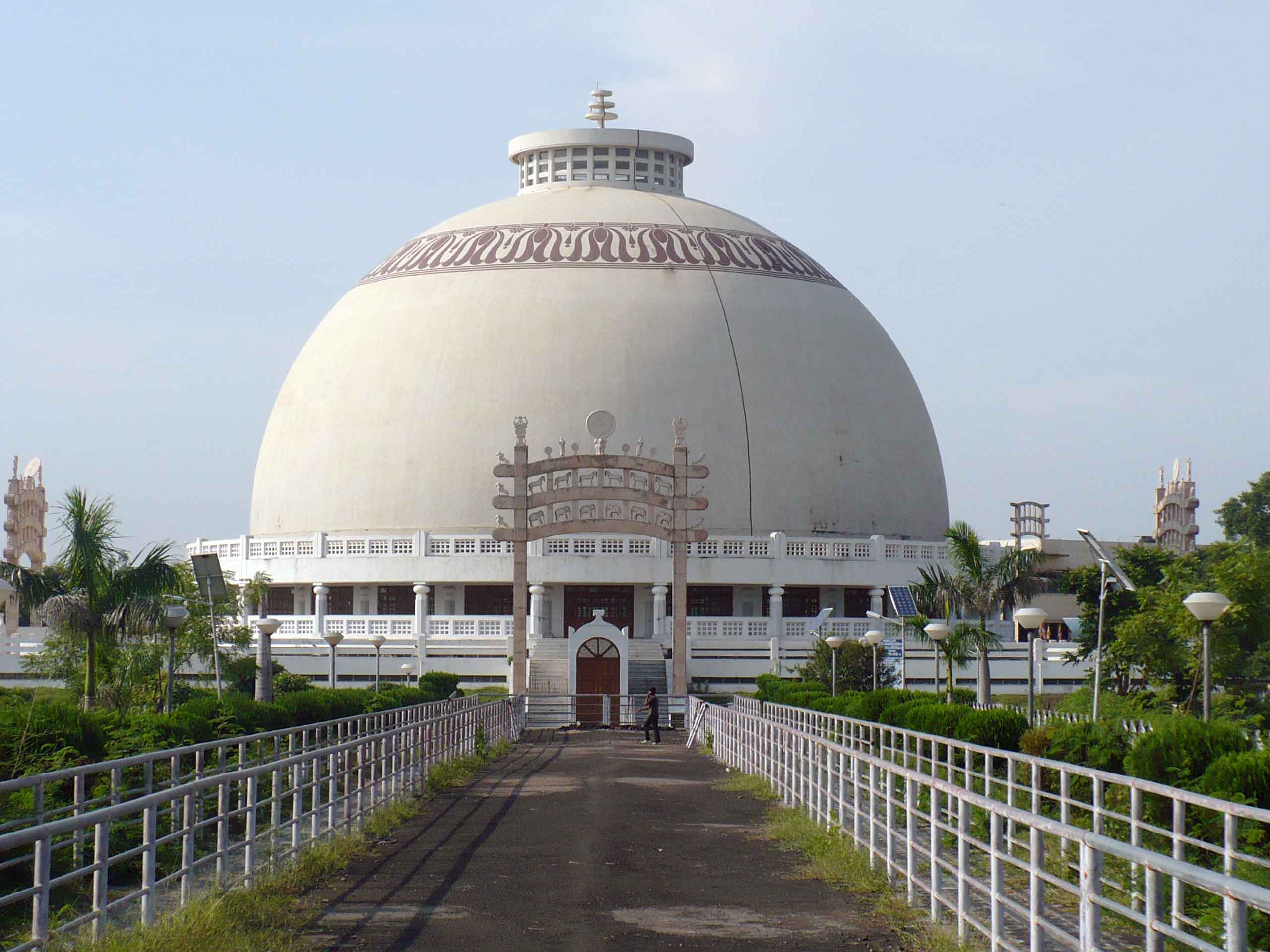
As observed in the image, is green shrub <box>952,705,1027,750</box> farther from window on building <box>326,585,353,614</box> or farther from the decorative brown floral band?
the decorative brown floral band

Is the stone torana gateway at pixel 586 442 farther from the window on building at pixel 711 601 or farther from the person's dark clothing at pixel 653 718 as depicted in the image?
the person's dark clothing at pixel 653 718

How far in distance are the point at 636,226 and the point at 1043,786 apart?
4301 cm

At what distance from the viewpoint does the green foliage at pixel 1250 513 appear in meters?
76.9

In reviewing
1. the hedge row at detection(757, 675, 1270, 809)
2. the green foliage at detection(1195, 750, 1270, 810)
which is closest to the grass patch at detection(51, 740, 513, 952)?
the green foliage at detection(1195, 750, 1270, 810)

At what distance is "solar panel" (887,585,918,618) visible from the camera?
4141cm

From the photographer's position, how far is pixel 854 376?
57938 mm

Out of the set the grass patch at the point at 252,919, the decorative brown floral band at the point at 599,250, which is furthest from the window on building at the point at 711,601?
the grass patch at the point at 252,919

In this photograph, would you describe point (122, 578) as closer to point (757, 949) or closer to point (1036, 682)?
point (757, 949)

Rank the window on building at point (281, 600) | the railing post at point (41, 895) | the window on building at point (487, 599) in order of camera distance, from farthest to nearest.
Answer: the window on building at point (281, 600), the window on building at point (487, 599), the railing post at point (41, 895)

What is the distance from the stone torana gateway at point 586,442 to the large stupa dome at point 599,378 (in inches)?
3.1

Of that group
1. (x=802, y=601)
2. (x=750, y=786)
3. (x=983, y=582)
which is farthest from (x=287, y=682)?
(x=750, y=786)

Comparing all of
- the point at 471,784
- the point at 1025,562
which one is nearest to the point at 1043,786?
the point at 471,784

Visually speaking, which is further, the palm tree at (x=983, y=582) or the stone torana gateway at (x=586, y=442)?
the stone torana gateway at (x=586, y=442)

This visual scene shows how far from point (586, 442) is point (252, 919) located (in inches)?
1699
